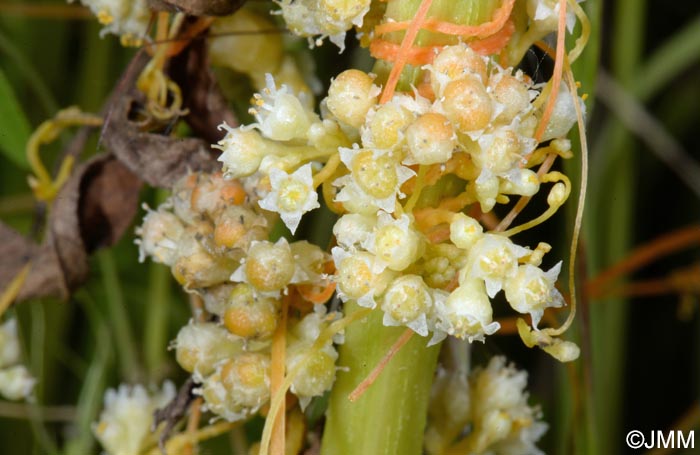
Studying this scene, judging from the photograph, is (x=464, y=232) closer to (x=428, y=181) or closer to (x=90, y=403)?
(x=428, y=181)

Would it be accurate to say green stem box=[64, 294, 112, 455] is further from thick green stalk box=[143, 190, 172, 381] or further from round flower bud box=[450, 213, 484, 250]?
round flower bud box=[450, 213, 484, 250]

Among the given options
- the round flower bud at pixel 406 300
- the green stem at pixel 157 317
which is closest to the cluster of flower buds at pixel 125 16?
the round flower bud at pixel 406 300

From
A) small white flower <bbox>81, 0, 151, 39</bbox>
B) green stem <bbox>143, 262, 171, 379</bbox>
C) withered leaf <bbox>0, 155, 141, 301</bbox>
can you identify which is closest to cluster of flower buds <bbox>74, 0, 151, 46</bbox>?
small white flower <bbox>81, 0, 151, 39</bbox>

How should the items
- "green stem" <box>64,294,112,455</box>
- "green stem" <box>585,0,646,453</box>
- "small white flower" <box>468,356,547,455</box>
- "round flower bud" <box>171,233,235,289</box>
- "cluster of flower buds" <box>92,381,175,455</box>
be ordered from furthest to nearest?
"green stem" <box>585,0,646,453</box>
"green stem" <box>64,294,112,455</box>
"cluster of flower buds" <box>92,381,175,455</box>
"small white flower" <box>468,356,547,455</box>
"round flower bud" <box>171,233,235,289</box>

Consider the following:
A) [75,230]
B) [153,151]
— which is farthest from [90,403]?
[153,151]

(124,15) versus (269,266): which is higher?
(124,15)

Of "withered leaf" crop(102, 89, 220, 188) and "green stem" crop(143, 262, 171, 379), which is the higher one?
"withered leaf" crop(102, 89, 220, 188)
